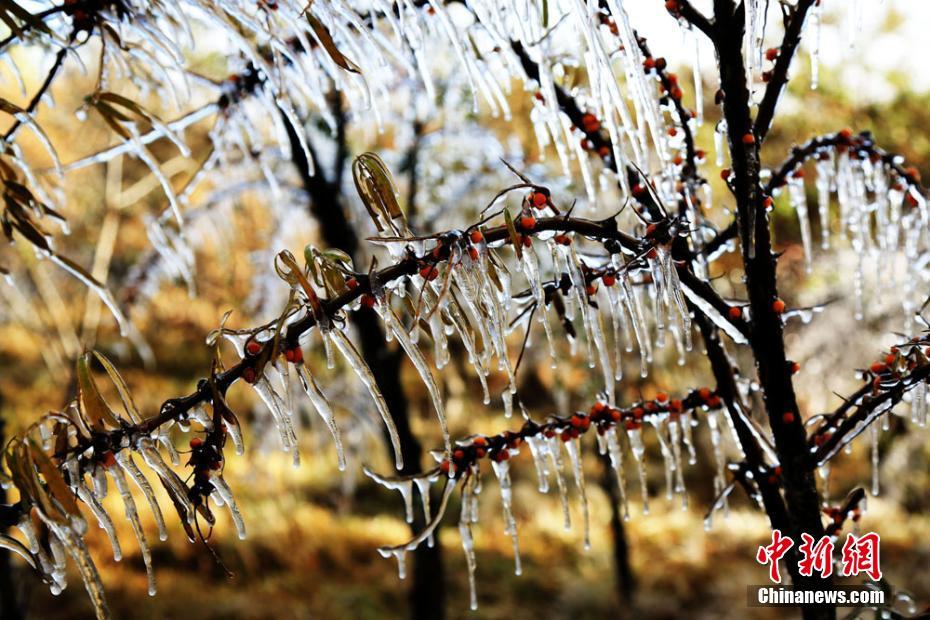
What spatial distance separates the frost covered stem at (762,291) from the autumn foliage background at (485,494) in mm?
2217

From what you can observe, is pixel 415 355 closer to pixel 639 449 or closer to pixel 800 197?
pixel 639 449

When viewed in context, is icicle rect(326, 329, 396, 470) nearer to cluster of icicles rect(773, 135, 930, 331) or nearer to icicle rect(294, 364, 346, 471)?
icicle rect(294, 364, 346, 471)

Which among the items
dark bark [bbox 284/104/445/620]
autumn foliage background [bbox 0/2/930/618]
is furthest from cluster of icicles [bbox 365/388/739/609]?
autumn foliage background [bbox 0/2/930/618]

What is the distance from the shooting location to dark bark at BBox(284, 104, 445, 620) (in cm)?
287

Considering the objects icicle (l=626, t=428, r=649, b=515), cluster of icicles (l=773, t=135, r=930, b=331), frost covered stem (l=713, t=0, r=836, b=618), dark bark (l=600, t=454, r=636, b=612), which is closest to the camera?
frost covered stem (l=713, t=0, r=836, b=618)

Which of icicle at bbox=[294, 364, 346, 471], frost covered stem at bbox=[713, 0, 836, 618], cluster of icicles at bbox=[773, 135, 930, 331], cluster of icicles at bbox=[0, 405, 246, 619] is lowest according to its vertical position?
cluster of icicles at bbox=[0, 405, 246, 619]

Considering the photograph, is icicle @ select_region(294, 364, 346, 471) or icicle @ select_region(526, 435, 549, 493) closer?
icicle @ select_region(294, 364, 346, 471)

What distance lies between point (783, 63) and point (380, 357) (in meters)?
2.23

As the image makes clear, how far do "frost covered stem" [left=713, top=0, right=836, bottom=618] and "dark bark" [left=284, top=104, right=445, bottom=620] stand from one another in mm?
1749

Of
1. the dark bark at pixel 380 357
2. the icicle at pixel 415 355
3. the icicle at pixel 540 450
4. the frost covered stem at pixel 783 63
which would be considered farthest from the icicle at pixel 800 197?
the dark bark at pixel 380 357

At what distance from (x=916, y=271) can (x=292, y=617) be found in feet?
14.6

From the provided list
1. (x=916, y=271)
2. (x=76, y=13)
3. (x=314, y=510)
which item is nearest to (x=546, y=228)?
(x=76, y=13)

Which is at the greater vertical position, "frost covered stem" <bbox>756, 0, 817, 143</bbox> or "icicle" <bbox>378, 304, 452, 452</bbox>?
"frost covered stem" <bbox>756, 0, 817, 143</bbox>

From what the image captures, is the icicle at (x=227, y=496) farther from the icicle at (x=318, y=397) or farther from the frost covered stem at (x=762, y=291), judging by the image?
the frost covered stem at (x=762, y=291)
